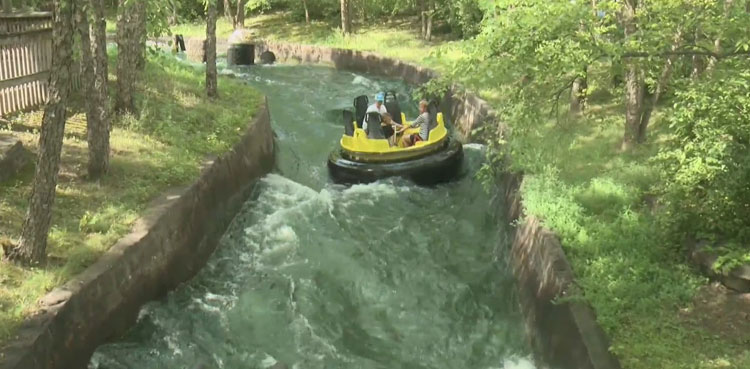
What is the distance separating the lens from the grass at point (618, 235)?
19.1 feet

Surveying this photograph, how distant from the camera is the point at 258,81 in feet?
74.4

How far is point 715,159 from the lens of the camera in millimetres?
6605

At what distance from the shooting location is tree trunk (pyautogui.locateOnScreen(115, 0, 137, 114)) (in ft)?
36.1

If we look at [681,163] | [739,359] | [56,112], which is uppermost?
[56,112]

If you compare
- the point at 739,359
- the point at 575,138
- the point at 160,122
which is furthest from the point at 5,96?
the point at 739,359

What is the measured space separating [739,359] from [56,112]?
6.53 m

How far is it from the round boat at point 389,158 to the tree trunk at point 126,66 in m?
3.70

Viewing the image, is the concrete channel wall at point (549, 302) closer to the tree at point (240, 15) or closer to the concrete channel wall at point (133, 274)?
the concrete channel wall at point (133, 274)

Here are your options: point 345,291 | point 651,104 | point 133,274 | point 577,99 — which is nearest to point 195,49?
point 577,99

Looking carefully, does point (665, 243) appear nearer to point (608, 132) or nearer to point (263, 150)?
point (608, 132)

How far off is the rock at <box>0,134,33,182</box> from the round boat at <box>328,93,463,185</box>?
17.1ft

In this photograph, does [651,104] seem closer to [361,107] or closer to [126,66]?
[361,107]

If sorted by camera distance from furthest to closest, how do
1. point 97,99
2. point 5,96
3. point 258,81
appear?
point 258,81 → point 5,96 → point 97,99

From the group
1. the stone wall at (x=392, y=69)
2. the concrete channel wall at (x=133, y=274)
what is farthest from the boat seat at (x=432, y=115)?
the concrete channel wall at (x=133, y=274)
